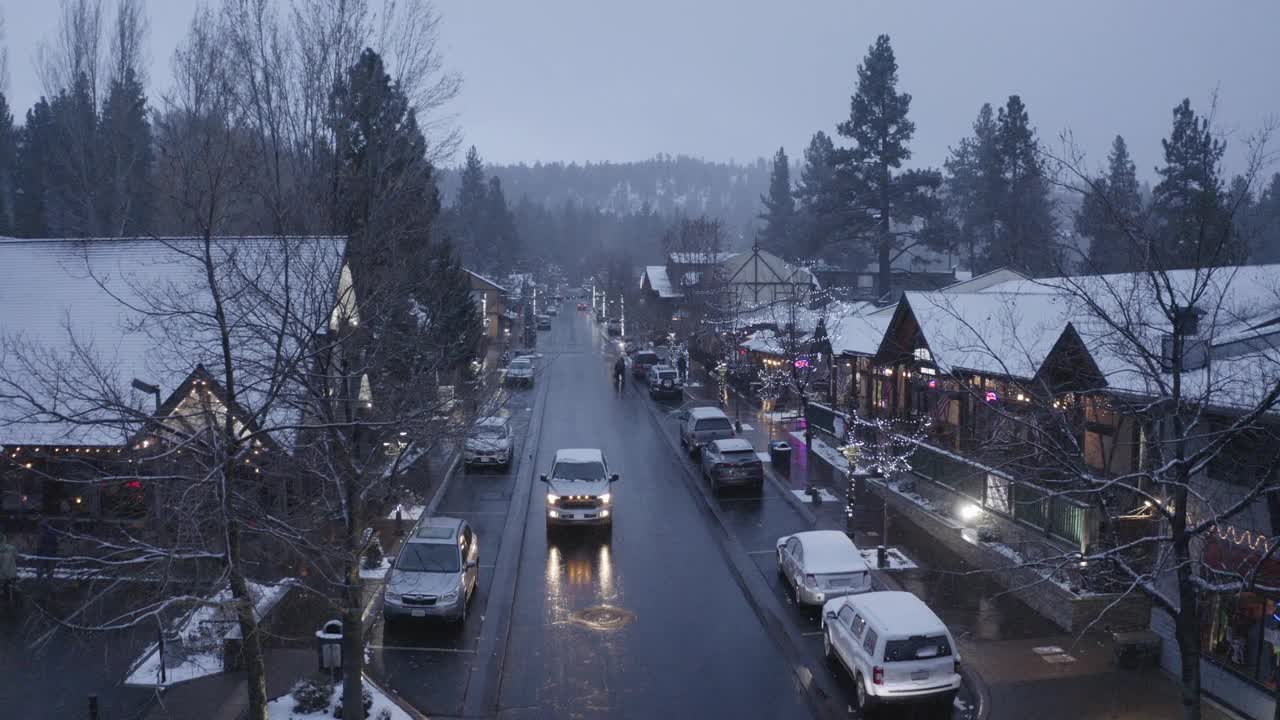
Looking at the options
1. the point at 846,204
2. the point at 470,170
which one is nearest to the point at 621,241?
the point at 470,170

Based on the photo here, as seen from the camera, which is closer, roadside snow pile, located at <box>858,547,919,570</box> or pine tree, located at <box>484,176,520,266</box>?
roadside snow pile, located at <box>858,547,919,570</box>

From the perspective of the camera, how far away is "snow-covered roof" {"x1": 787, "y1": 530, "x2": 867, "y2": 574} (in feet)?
54.0

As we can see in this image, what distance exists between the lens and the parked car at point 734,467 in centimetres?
2577

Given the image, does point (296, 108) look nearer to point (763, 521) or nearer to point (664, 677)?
point (664, 677)

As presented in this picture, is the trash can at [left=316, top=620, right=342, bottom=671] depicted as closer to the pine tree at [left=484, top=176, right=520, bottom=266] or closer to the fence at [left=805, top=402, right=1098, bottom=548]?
the fence at [left=805, top=402, right=1098, bottom=548]

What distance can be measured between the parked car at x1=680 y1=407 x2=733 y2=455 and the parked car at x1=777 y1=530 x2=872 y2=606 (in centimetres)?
1310

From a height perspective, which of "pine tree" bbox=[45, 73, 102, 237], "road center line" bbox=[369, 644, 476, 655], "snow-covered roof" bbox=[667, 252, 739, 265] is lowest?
"road center line" bbox=[369, 644, 476, 655]

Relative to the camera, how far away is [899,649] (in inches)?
482

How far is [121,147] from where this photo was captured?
39.4 meters

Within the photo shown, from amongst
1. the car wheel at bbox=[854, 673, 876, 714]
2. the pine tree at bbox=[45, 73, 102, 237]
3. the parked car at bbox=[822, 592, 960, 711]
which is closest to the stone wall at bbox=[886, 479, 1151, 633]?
the parked car at bbox=[822, 592, 960, 711]

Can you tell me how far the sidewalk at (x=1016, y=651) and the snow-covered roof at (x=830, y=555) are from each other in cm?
160

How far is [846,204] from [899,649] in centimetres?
4545

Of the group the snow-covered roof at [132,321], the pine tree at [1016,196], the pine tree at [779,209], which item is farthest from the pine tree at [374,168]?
the pine tree at [779,209]

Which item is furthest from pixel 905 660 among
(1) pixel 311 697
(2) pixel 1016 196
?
(2) pixel 1016 196
